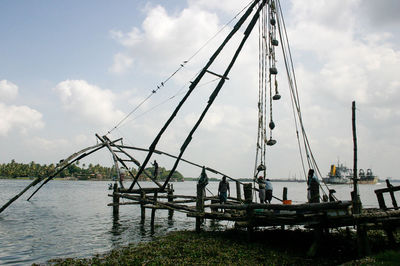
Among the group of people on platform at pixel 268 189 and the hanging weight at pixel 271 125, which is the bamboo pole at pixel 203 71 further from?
the group of people on platform at pixel 268 189

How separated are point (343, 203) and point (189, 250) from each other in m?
6.18

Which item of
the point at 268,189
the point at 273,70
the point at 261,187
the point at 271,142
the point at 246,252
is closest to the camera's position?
the point at 246,252

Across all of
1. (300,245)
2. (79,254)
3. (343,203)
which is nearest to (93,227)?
(79,254)

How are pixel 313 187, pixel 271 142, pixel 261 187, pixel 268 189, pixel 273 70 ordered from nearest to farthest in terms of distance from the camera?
pixel 313 187 < pixel 273 70 < pixel 271 142 < pixel 268 189 < pixel 261 187

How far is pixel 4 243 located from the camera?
16250 mm

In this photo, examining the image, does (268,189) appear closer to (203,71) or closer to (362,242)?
(362,242)

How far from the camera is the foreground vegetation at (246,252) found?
10.2 metres

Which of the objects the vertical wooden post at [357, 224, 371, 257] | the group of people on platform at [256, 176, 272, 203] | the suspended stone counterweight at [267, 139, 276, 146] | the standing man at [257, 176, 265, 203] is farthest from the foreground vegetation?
the suspended stone counterweight at [267, 139, 276, 146]

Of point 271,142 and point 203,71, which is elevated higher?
point 203,71

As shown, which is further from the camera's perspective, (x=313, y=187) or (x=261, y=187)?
(x=261, y=187)

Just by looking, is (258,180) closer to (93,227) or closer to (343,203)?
(343,203)

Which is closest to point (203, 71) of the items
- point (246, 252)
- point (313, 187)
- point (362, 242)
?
point (313, 187)

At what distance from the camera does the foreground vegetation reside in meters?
10.2

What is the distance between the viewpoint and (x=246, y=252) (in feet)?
37.3
